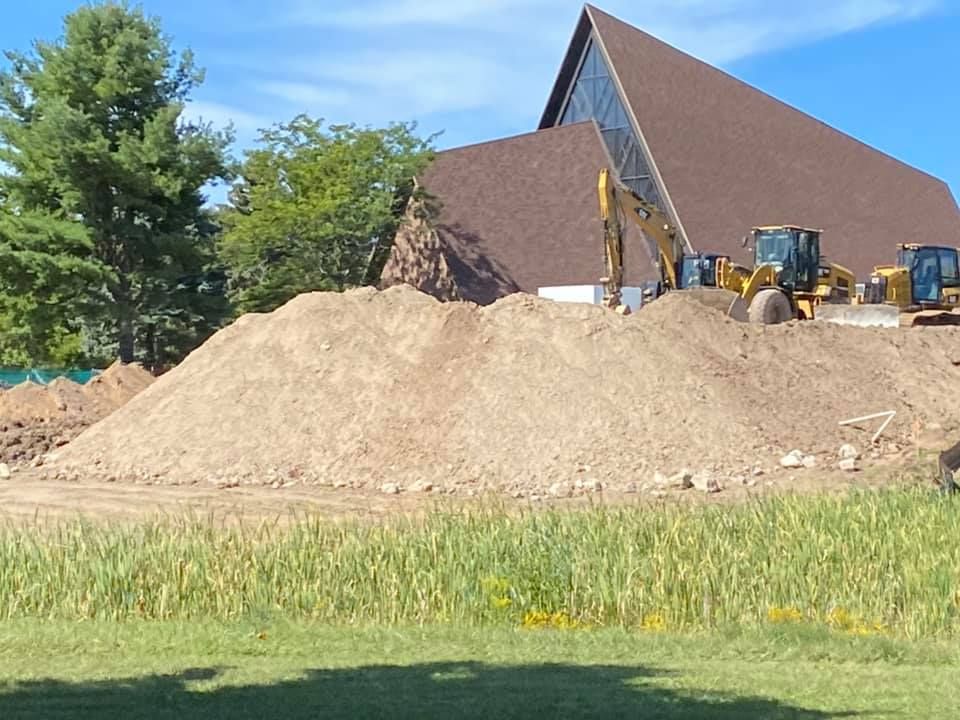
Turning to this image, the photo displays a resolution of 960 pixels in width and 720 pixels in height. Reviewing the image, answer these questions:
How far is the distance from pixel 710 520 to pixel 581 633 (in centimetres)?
334

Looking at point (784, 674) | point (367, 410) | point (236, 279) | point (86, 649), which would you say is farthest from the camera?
point (236, 279)

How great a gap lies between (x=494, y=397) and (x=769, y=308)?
903 cm

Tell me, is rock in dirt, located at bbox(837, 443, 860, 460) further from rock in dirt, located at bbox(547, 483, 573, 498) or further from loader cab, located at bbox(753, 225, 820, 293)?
loader cab, located at bbox(753, 225, 820, 293)

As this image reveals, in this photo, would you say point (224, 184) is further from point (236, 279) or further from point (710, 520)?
point (710, 520)

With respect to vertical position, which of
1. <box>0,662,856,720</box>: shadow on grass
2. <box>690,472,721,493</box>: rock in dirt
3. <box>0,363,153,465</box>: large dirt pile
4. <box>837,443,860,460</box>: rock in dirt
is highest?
<box>0,363,153,465</box>: large dirt pile

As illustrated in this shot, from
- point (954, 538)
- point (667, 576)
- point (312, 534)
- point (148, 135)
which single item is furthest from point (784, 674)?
point (148, 135)

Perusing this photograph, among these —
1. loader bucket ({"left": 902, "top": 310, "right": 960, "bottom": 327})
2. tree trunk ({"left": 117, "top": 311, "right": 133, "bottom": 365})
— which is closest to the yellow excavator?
loader bucket ({"left": 902, "top": 310, "right": 960, "bottom": 327})

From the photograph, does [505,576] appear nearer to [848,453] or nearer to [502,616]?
[502,616]

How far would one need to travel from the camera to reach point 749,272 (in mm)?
29219

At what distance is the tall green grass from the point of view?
8.84 meters

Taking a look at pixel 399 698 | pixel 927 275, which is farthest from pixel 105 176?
pixel 399 698

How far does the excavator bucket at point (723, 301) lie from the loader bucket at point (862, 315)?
2380 mm

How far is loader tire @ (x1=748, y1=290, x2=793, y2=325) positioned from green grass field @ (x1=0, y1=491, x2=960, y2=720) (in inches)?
586

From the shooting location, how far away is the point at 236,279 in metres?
44.2
